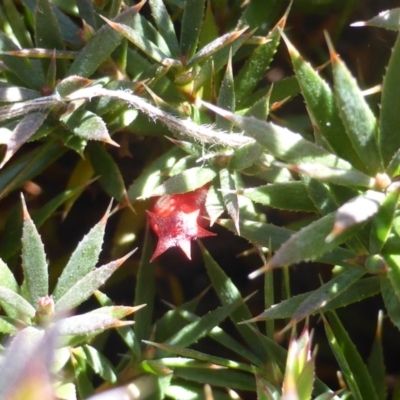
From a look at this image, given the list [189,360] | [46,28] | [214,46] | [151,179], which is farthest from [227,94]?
[189,360]

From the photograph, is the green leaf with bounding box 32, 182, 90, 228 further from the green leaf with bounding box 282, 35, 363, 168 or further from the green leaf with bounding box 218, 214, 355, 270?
the green leaf with bounding box 282, 35, 363, 168

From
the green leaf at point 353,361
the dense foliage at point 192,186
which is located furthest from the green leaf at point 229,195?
the green leaf at point 353,361

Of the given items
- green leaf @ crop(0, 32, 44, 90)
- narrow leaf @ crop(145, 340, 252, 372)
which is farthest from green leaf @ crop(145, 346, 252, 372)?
green leaf @ crop(0, 32, 44, 90)

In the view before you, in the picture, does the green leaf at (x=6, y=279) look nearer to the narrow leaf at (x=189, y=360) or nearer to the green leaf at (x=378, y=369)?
the narrow leaf at (x=189, y=360)

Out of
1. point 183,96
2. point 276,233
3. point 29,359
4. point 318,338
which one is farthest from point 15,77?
point 318,338

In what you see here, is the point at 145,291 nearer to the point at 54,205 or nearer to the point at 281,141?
the point at 54,205

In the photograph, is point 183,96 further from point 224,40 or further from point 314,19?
point 314,19

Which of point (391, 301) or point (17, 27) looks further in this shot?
point (17, 27)
